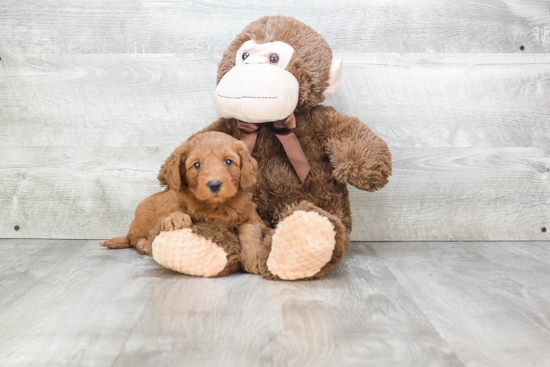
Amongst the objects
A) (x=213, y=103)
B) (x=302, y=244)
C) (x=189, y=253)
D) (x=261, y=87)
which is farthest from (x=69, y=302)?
(x=213, y=103)

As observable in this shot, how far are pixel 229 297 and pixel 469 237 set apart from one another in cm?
86

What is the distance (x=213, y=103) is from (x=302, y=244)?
619 millimetres

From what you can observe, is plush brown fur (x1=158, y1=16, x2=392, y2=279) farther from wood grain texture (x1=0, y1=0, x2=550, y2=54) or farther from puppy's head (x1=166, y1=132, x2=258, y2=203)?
wood grain texture (x1=0, y1=0, x2=550, y2=54)

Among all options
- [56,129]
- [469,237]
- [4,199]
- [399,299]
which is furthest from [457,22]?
[4,199]

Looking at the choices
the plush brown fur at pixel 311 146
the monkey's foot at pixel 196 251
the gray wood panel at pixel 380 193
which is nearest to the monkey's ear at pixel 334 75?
the plush brown fur at pixel 311 146

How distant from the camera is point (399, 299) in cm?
94

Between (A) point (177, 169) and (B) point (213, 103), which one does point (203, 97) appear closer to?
(B) point (213, 103)

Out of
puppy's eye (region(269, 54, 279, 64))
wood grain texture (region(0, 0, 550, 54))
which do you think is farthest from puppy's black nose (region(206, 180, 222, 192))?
wood grain texture (region(0, 0, 550, 54))

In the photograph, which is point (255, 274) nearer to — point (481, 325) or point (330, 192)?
point (330, 192)

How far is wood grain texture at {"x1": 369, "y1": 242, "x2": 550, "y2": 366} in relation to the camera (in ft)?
2.42

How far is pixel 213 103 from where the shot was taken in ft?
4.68

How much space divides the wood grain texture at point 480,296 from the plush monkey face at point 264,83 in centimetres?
46

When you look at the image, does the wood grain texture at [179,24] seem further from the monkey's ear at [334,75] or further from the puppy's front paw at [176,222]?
the puppy's front paw at [176,222]

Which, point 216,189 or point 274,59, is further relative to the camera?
point 274,59
